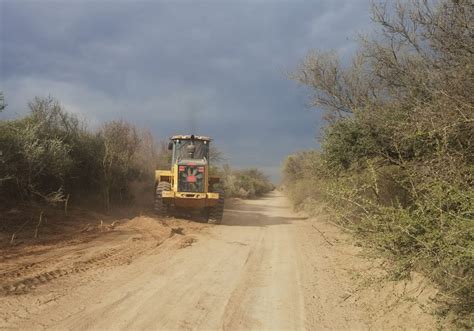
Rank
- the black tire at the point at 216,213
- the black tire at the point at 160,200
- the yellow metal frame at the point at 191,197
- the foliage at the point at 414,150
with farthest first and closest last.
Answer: the black tire at the point at 216,213 < the black tire at the point at 160,200 < the yellow metal frame at the point at 191,197 < the foliage at the point at 414,150

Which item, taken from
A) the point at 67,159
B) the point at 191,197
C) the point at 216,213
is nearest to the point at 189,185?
the point at 191,197

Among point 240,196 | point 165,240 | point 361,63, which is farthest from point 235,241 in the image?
point 240,196

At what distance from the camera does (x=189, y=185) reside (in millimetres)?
15438

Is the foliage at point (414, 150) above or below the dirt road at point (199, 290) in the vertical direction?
above

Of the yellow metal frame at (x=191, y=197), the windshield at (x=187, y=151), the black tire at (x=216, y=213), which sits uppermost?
the windshield at (x=187, y=151)

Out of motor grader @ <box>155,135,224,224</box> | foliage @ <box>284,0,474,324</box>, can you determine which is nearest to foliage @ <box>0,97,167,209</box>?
motor grader @ <box>155,135,224,224</box>

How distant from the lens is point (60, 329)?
4641mm

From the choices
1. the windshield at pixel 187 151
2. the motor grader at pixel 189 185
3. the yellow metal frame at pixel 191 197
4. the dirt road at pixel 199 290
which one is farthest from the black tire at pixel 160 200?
the dirt road at pixel 199 290

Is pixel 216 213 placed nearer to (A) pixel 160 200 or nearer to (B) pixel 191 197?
(B) pixel 191 197

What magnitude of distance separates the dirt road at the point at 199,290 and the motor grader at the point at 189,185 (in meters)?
4.64

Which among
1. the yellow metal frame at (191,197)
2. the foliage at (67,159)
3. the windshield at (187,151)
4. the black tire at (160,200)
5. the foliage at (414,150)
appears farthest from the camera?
the windshield at (187,151)

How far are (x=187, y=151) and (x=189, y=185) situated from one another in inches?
59.8

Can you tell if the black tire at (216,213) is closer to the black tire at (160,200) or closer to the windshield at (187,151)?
the black tire at (160,200)

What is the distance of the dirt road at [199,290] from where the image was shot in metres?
5.16
